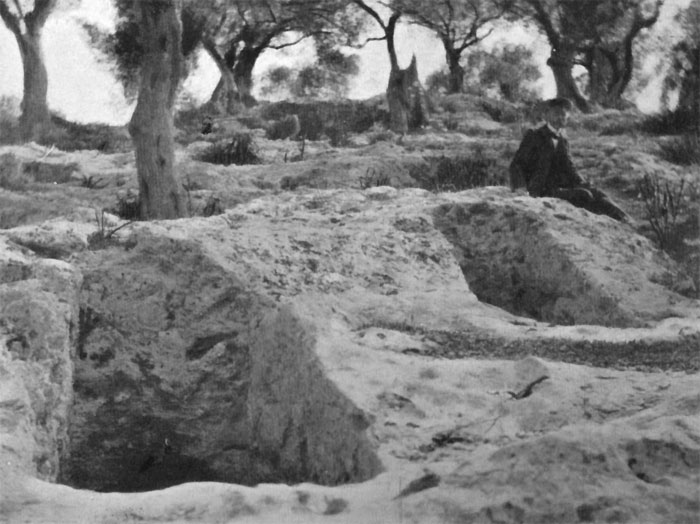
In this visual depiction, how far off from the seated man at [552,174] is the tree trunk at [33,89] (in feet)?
34.2

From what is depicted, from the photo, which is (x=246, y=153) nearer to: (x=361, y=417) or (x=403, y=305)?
(x=403, y=305)

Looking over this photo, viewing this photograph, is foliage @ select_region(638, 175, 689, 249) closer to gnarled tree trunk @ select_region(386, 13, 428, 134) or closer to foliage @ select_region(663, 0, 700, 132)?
foliage @ select_region(663, 0, 700, 132)

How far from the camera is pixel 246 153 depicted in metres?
10.7

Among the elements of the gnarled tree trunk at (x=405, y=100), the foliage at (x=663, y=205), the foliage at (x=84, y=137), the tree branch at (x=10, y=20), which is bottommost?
the foliage at (x=663, y=205)

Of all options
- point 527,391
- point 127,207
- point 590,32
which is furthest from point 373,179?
point 590,32

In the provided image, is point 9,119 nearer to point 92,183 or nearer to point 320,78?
point 92,183

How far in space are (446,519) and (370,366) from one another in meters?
1.11

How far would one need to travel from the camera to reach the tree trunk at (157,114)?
7152 millimetres

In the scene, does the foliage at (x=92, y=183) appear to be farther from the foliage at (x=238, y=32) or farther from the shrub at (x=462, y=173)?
the foliage at (x=238, y=32)

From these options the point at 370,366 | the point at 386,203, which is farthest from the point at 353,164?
the point at 370,366

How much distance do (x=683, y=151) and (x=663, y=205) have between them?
268 centimetres

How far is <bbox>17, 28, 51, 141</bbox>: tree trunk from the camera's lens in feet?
52.5

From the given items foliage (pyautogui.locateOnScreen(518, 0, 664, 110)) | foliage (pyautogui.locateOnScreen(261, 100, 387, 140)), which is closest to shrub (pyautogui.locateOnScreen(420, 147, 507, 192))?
foliage (pyautogui.locateOnScreen(261, 100, 387, 140))

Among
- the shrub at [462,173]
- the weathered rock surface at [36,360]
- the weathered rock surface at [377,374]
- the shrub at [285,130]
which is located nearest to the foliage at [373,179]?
the shrub at [462,173]
